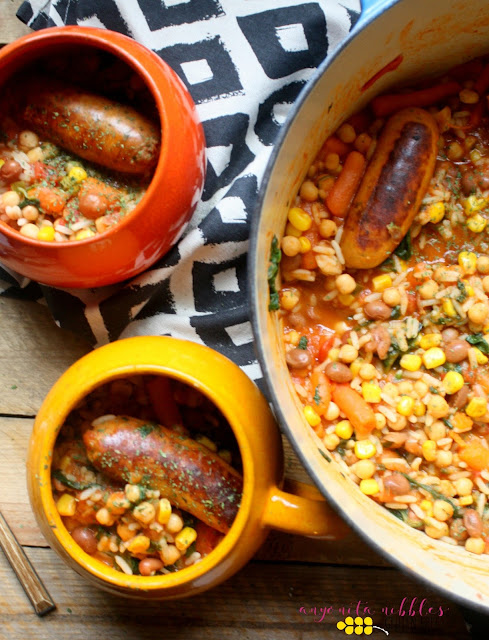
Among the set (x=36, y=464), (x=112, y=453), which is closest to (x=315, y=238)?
(x=112, y=453)

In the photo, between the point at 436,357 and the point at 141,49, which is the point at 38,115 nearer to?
the point at 141,49

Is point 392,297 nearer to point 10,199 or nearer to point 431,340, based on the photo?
point 431,340

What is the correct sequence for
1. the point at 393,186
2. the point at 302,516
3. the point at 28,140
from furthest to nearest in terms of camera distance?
1. the point at 28,140
2. the point at 393,186
3. the point at 302,516

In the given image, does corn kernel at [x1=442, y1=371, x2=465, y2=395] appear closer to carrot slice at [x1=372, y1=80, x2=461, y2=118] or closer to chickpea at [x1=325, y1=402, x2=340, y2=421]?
chickpea at [x1=325, y1=402, x2=340, y2=421]

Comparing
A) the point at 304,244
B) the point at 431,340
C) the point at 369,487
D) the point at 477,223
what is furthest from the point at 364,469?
the point at 477,223

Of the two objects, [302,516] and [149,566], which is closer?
[302,516]

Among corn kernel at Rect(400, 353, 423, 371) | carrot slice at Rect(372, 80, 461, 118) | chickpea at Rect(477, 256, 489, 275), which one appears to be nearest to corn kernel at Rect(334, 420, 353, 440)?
corn kernel at Rect(400, 353, 423, 371)
